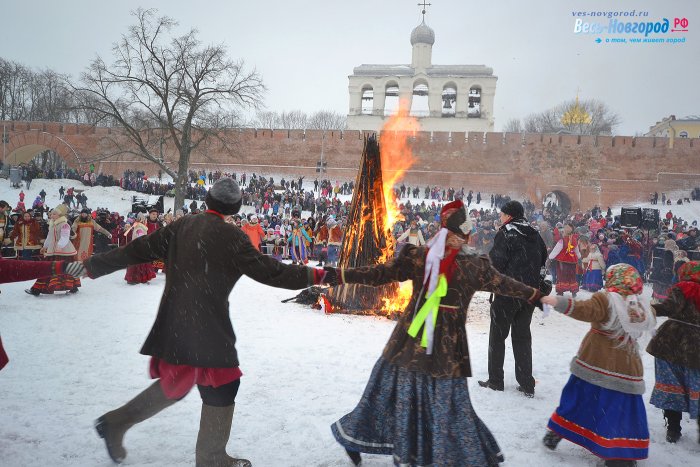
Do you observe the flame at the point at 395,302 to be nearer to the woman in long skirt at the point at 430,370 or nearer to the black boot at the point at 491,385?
→ the black boot at the point at 491,385

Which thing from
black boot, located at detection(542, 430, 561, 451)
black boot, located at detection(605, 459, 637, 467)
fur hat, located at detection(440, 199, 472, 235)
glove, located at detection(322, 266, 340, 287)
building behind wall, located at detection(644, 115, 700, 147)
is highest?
building behind wall, located at detection(644, 115, 700, 147)

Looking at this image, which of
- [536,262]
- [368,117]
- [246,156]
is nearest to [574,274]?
[536,262]

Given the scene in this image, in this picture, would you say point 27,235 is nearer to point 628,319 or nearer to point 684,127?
point 628,319

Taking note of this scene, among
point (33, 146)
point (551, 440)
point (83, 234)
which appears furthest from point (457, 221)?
point (33, 146)

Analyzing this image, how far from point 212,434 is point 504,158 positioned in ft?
117

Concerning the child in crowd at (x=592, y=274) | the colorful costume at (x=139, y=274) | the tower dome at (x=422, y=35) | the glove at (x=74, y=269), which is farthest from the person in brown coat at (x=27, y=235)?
the tower dome at (x=422, y=35)

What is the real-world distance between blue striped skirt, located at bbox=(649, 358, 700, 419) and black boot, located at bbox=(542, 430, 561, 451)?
939mm

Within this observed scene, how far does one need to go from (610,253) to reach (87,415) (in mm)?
11487

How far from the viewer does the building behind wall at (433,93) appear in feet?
158

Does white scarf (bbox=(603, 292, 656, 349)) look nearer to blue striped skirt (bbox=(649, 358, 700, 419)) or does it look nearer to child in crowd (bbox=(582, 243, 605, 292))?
blue striped skirt (bbox=(649, 358, 700, 419))

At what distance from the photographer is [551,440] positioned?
3.38m

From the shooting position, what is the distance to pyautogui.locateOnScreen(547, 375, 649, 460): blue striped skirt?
3.04 meters

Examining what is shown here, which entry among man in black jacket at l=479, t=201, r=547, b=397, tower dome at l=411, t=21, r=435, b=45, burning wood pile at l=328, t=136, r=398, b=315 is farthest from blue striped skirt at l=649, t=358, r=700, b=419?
tower dome at l=411, t=21, r=435, b=45

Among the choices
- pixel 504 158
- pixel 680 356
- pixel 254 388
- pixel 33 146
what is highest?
pixel 504 158
